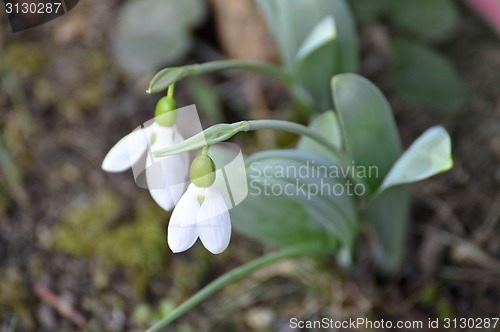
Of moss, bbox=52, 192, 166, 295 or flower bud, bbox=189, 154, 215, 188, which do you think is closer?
flower bud, bbox=189, 154, 215, 188

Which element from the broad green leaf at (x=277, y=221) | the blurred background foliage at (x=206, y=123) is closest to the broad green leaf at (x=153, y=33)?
the blurred background foliage at (x=206, y=123)

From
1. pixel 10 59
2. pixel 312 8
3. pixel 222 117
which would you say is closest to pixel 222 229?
pixel 312 8

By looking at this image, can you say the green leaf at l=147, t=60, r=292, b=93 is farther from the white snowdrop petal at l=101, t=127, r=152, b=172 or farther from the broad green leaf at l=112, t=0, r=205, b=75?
the broad green leaf at l=112, t=0, r=205, b=75

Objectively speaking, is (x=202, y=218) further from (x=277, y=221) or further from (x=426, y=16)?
(x=426, y=16)

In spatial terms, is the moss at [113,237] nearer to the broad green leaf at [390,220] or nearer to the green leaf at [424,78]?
the broad green leaf at [390,220]

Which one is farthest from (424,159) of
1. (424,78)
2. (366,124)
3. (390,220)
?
(424,78)

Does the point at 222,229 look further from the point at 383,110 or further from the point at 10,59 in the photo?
the point at 10,59

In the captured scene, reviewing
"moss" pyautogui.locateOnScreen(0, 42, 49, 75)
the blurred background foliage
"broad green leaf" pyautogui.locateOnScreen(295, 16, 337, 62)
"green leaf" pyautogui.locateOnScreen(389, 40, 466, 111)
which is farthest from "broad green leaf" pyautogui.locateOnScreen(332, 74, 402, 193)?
"moss" pyautogui.locateOnScreen(0, 42, 49, 75)
